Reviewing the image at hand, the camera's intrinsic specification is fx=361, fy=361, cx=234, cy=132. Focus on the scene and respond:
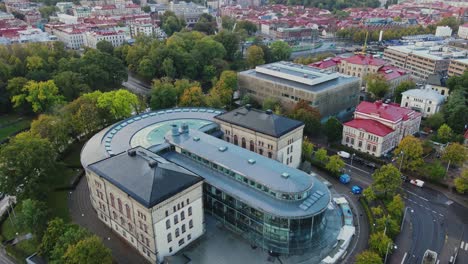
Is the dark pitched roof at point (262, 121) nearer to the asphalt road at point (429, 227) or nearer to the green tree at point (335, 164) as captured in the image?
the green tree at point (335, 164)

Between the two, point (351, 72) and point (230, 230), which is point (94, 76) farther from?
point (351, 72)

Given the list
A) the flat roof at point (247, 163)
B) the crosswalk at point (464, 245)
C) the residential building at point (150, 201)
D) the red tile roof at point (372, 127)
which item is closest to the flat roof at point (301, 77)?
the red tile roof at point (372, 127)

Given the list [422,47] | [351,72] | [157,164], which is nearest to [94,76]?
[157,164]

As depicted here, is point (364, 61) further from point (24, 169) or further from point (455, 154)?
point (24, 169)

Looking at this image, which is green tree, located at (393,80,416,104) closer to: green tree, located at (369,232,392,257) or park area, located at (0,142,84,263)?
green tree, located at (369,232,392,257)

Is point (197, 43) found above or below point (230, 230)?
above

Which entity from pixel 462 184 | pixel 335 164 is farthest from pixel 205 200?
pixel 462 184

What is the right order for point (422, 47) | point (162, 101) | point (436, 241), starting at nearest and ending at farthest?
point (436, 241) < point (162, 101) < point (422, 47)
